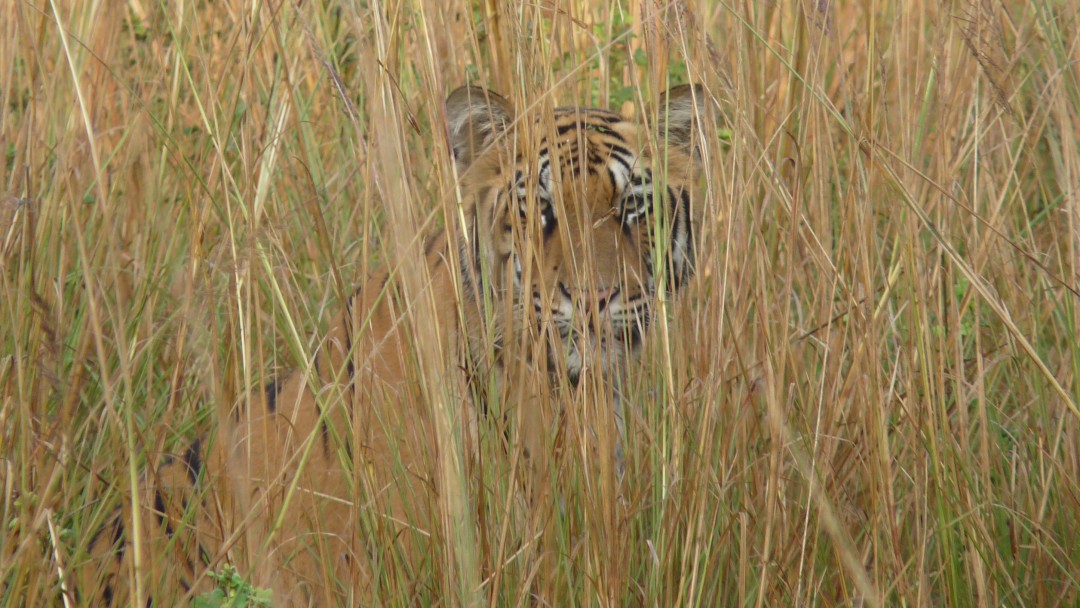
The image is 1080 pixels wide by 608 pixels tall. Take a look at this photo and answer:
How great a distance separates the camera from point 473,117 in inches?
98.5

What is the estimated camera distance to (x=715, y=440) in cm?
193

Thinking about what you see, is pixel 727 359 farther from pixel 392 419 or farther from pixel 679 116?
pixel 679 116

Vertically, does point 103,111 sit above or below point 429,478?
above

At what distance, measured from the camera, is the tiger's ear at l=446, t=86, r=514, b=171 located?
2.21 m

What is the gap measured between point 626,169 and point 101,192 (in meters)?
1.63

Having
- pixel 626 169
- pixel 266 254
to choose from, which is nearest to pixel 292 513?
pixel 266 254

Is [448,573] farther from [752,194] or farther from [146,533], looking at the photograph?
[752,194]

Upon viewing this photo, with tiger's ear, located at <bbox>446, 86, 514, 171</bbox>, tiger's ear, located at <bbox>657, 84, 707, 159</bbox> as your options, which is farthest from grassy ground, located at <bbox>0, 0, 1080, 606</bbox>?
tiger's ear, located at <bbox>657, 84, 707, 159</bbox>

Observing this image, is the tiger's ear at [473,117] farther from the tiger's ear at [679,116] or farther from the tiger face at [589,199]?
the tiger's ear at [679,116]

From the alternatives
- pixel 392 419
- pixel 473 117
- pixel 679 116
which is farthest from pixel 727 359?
pixel 679 116

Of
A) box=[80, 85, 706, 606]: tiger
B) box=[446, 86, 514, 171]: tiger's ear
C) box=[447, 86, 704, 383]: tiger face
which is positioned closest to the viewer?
box=[80, 85, 706, 606]: tiger

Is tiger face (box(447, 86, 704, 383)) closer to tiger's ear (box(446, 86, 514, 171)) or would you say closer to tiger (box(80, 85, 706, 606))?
tiger's ear (box(446, 86, 514, 171))

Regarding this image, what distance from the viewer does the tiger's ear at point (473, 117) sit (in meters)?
2.21

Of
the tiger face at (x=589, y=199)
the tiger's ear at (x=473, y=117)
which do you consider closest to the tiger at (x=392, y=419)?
the tiger's ear at (x=473, y=117)
